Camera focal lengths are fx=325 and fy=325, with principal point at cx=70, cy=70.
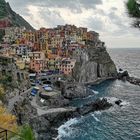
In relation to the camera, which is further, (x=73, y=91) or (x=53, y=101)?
(x=73, y=91)

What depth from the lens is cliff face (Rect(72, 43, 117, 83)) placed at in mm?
104062

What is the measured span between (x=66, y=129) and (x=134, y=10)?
47.9 m

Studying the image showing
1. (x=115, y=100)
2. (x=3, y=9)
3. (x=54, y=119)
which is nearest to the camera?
(x=54, y=119)

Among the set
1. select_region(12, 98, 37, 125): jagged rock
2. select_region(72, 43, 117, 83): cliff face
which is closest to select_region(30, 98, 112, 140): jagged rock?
select_region(12, 98, 37, 125): jagged rock

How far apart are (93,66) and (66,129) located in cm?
5906

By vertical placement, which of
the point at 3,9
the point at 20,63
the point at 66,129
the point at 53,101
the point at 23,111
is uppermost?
the point at 3,9

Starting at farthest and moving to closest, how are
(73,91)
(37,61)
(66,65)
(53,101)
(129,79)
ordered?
(129,79), (66,65), (37,61), (73,91), (53,101)

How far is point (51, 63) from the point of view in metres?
102

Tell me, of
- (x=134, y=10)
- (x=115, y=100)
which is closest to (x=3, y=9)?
(x=115, y=100)

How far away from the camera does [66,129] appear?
2191 inches

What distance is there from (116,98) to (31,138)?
7551 cm

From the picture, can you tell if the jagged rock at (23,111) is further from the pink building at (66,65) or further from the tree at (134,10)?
the tree at (134,10)

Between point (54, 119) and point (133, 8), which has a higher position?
point (133, 8)

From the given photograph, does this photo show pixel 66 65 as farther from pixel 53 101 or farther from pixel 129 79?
pixel 53 101
